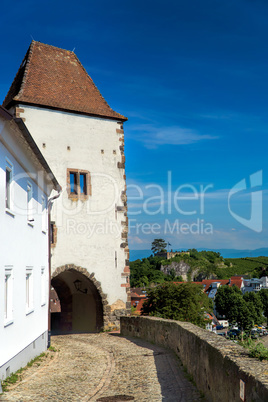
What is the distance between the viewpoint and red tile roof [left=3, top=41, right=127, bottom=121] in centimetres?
2106

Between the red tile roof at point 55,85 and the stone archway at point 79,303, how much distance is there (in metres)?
7.36

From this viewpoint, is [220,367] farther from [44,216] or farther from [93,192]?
[93,192]

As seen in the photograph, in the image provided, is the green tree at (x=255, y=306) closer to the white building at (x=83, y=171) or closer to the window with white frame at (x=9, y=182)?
the white building at (x=83, y=171)

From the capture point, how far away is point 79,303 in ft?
80.5

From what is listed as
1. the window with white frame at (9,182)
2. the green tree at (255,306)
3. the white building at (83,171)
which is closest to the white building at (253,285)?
the green tree at (255,306)

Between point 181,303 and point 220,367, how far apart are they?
14.0 m

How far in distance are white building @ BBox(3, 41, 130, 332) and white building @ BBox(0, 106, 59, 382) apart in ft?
19.1

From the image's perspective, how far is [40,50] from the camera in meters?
23.3

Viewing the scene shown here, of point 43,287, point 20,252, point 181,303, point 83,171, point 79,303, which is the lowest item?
point 79,303

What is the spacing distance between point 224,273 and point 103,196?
146m

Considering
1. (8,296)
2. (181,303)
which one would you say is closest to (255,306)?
(181,303)

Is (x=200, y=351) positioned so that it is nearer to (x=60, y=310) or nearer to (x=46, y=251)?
(x=46, y=251)

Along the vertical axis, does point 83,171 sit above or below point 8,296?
above

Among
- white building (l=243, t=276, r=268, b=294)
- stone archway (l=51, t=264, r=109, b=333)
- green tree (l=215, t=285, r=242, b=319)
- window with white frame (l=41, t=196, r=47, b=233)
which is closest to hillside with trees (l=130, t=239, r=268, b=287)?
white building (l=243, t=276, r=268, b=294)
